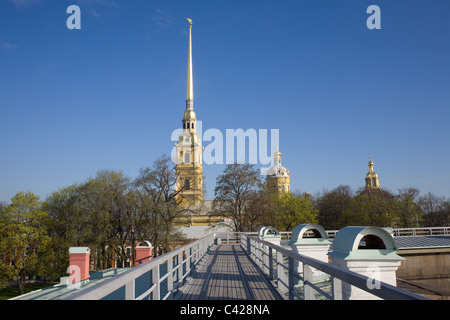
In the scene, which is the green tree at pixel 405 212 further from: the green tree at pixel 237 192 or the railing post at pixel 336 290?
the railing post at pixel 336 290

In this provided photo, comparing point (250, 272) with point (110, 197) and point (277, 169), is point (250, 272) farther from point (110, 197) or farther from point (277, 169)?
point (277, 169)

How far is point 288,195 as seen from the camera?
158 feet

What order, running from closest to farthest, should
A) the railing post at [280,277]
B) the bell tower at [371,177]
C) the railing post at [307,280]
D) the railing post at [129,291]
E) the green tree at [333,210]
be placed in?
the railing post at [129,291]
the railing post at [307,280]
the railing post at [280,277]
the green tree at [333,210]
the bell tower at [371,177]

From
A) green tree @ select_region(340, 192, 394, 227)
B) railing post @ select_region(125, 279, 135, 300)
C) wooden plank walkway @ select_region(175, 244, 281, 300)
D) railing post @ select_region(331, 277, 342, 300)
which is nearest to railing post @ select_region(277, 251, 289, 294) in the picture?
wooden plank walkway @ select_region(175, 244, 281, 300)

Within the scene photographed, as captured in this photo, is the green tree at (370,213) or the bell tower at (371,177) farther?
the bell tower at (371,177)

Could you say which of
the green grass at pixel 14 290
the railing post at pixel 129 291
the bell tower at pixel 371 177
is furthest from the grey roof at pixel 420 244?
the bell tower at pixel 371 177

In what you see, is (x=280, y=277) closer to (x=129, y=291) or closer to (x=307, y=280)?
(x=307, y=280)

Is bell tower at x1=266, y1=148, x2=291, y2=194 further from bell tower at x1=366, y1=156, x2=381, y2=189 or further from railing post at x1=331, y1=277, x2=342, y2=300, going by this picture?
railing post at x1=331, y1=277, x2=342, y2=300

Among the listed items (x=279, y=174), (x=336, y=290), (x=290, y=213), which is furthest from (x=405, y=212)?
(x=336, y=290)

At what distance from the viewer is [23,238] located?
31719 mm

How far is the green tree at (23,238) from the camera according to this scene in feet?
102

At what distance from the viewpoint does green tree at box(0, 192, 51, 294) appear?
1225 inches

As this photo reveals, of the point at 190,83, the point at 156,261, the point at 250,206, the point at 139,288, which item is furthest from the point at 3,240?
the point at 190,83

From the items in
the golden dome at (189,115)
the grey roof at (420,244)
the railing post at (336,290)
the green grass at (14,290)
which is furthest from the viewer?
the golden dome at (189,115)
